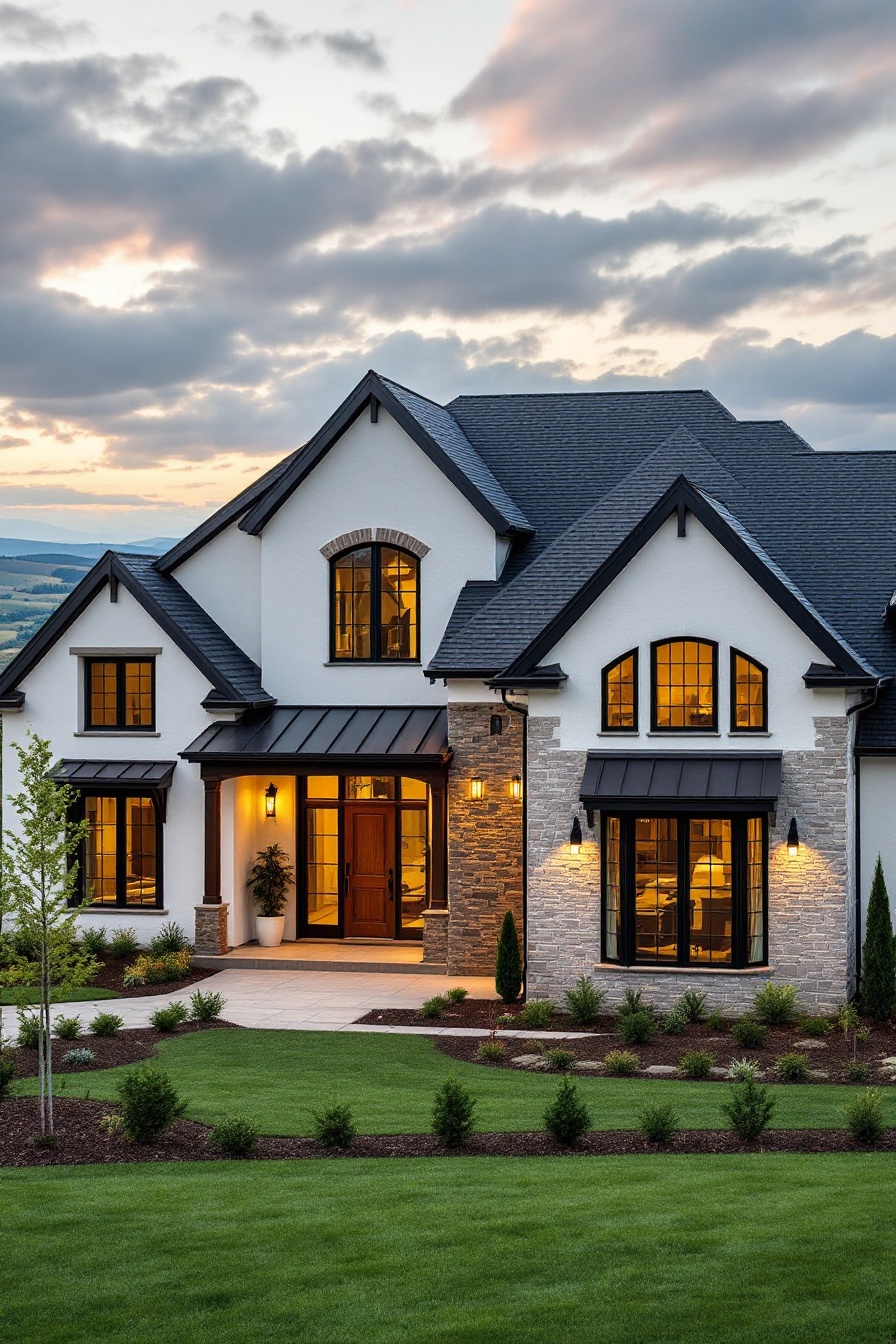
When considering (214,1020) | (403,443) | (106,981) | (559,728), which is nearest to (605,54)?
(403,443)

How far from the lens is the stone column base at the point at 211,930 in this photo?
993 inches

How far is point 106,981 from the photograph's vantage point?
78.8ft

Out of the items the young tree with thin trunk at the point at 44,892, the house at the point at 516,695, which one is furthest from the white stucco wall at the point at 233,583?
the young tree with thin trunk at the point at 44,892

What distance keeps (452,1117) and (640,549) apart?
10.2 m

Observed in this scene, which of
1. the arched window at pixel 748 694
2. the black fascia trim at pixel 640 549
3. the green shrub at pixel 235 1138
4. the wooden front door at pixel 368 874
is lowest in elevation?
the green shrub at pixel 235 1138

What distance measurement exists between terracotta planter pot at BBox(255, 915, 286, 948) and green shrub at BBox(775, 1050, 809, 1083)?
11.6 meters

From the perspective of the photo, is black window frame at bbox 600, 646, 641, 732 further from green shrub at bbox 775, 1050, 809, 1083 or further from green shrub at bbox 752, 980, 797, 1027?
green shrub at bbox 775, 1050, 809, 1083

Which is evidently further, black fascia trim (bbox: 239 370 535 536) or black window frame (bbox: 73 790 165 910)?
black window frame (bbox: 73 790 165 910)

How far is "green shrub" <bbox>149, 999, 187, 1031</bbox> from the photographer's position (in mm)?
19812

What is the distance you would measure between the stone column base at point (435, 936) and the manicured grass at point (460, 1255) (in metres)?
12.0

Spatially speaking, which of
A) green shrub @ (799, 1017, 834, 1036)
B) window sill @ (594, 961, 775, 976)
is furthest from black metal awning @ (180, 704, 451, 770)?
green shrub @ (799, 1017, 834, 1036)

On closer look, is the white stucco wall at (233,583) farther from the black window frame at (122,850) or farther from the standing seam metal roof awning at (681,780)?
the standing seam metal roof awning at (681,780)

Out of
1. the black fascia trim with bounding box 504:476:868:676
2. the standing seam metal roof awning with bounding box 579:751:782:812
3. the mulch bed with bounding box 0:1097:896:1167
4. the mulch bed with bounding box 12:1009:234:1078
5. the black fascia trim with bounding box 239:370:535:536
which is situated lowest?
the mulch bed with bounding box 12:1009:234:1078

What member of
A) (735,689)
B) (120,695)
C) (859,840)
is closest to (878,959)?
(859,840)
